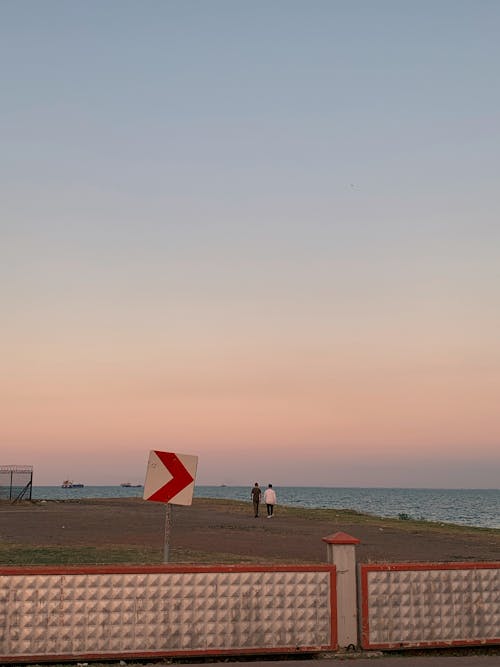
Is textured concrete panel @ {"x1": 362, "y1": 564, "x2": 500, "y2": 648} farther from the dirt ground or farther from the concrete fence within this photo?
the dirt ground

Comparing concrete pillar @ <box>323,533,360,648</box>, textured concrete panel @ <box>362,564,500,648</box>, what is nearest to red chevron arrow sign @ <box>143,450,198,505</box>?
concrete pillar @ <box>323,533,360,648</box>

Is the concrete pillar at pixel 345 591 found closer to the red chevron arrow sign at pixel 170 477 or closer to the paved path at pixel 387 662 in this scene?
the paved path at pixel 387 662

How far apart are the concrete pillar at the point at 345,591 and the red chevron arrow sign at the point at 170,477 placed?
6.62ft

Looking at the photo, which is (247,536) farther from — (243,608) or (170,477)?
(243,608)

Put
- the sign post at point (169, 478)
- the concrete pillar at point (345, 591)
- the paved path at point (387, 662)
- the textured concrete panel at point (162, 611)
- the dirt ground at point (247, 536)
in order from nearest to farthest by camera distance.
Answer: the textured concrete panel at point (162, 611), the paved path at point (387, 662), the concrete pillar at point (345, 591), the sign post at point (169, 478), the dirt ground at point (247, 536)

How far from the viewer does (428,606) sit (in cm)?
1031

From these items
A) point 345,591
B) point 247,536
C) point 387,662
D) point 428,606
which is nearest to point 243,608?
point 345,591

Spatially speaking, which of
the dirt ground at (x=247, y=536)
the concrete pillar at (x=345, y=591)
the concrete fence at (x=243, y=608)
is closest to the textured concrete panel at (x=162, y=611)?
the concrete fence at (x=243, y=608)

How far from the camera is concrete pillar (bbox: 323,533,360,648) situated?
10109mm

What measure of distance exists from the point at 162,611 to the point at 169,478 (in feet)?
5.78

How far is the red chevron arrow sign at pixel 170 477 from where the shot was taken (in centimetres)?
1062

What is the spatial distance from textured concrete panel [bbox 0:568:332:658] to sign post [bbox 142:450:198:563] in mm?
985

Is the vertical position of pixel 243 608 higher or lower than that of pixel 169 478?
lower

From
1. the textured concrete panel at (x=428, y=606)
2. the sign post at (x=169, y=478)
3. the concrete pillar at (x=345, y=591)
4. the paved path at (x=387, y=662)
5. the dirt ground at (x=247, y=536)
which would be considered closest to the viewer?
the paved path at (x=387, y=662)
